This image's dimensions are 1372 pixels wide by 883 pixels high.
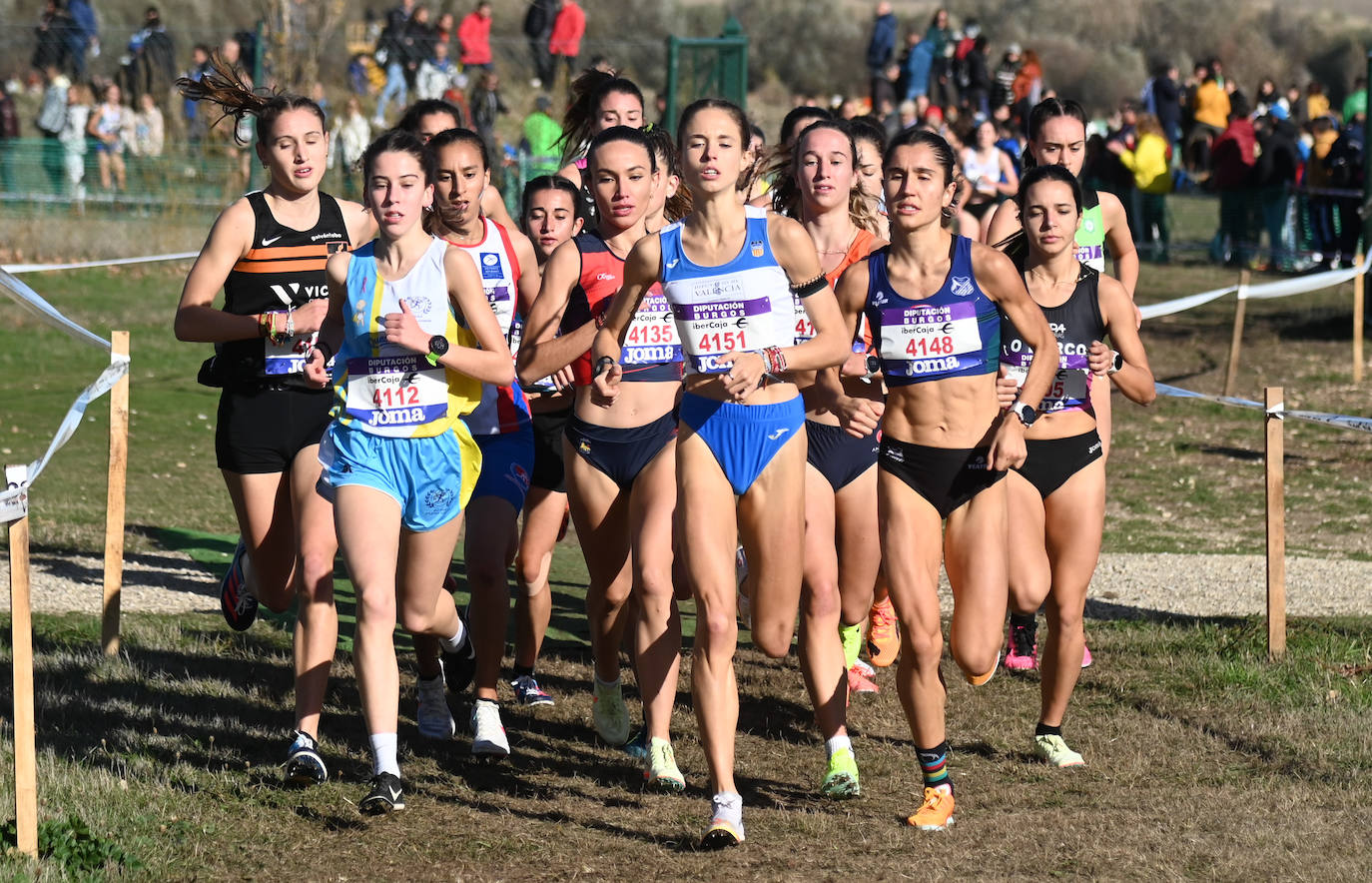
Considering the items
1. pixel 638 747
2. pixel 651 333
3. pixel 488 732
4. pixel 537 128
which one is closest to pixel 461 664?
pixel 488 732

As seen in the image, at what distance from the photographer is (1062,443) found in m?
6.27

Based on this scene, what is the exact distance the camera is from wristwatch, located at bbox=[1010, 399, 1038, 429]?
557 cm

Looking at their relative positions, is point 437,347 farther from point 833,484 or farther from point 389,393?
point 833,484

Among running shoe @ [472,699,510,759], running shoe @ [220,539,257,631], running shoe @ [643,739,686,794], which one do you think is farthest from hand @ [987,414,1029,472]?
running shoe @ [220,539,257,631]

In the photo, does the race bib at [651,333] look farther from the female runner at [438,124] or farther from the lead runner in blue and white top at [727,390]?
the female runner at [438,124]

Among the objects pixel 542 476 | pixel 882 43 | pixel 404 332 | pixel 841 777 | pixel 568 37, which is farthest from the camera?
pixel 882 43

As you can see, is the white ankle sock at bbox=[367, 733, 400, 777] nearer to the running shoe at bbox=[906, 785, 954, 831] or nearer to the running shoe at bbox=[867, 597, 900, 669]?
the running shoe at bbox=[906, 785, 954, 831]

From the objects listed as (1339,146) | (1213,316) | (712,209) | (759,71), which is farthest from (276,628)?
(759,71)

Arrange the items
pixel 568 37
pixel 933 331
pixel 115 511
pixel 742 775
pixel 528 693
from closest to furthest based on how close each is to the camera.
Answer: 1. pixel 933 331
2. pixel 742 775
3. pixel 528 693
4. pixel 115 511
5. pixel 568 37

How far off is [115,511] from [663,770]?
298 cm

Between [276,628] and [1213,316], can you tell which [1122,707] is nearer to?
[276,628]

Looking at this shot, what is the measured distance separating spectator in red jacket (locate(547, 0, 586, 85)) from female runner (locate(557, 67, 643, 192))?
1298cm

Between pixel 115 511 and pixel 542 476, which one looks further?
pixel 115 511

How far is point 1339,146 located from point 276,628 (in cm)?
1658
